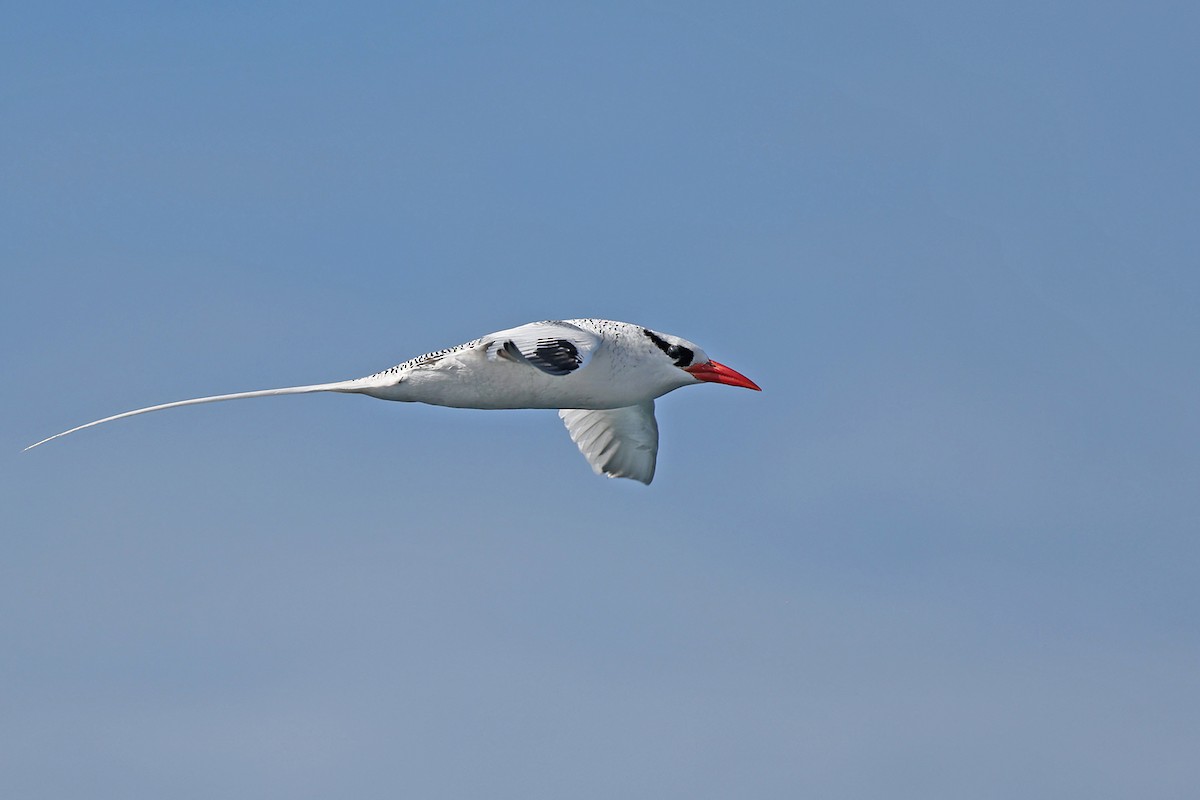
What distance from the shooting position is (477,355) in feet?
74.6

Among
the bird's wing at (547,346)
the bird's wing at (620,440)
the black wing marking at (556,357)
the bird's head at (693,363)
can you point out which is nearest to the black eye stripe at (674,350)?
the bird's head at (693,363)

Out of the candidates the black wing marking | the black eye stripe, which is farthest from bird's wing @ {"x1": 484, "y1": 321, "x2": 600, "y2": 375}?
the black eye stripe

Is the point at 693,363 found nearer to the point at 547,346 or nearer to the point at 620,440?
the point at 620,440

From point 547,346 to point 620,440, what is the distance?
6.71 m

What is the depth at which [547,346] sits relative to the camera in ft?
68.8

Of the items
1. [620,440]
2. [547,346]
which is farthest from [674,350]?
[547,346]

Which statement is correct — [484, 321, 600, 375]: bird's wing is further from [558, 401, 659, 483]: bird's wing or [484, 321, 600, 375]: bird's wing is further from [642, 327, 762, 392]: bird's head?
[558, 401, 659, 483]: bird's wing

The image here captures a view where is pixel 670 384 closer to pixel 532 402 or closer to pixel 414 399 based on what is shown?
pixel 532 402

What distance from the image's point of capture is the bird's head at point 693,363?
2516 centimetres

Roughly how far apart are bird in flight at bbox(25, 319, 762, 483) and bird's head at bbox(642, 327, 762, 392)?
2 centimetres

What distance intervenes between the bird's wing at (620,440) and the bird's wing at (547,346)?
12.0 feet

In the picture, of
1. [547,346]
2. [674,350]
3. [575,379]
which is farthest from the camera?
[674,350]

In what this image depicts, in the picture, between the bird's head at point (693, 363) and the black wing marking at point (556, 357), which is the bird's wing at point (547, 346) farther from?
the bird's head at point (693, 363)

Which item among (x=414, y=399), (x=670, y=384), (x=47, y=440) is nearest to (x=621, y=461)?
(x=670, y=384)
